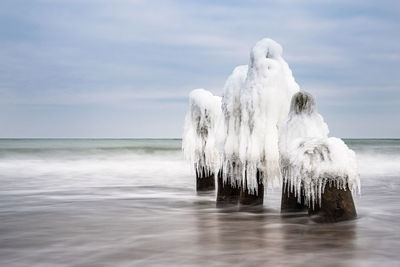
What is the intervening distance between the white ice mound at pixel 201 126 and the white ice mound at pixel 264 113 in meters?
3.31

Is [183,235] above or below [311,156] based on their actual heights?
below

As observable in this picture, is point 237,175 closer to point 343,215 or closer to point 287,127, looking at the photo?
point 287,127

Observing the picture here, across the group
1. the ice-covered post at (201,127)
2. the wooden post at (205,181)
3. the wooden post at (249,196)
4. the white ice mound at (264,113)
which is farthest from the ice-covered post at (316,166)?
the wooden post at (205,181)

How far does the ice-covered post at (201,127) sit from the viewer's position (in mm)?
13273

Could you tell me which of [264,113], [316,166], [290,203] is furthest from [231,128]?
[316,166]

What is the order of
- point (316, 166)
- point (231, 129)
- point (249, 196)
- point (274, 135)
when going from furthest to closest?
point (249, 196) → point (231, 129) → point (274, 135) → point (316, 166)

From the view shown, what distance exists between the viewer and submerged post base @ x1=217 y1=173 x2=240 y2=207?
11164mm

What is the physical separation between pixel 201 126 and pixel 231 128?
10.0 feet

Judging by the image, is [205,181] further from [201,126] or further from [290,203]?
[290,203]

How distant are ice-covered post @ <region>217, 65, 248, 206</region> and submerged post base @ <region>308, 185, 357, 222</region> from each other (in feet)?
7.09

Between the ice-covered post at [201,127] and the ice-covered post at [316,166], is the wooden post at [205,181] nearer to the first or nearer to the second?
the ice-covered post at [201,127]

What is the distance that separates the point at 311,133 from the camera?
8969 millimetres

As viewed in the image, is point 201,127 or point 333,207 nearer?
point 333,207

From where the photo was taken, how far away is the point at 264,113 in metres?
9.78
